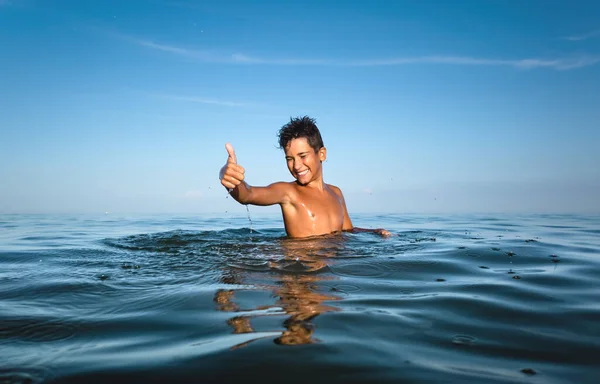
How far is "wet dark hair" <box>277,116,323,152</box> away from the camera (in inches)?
238

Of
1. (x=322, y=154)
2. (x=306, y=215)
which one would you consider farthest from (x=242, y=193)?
(x=322, y=154)

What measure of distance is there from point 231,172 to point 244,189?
78 cm

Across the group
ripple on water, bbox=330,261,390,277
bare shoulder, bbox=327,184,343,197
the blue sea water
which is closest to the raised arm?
the blue sea water

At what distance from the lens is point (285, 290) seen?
2.67 m

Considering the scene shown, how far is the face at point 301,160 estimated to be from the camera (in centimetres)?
591

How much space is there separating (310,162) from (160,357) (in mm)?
4591

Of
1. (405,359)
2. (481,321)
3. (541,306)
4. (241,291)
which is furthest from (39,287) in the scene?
(541,306)

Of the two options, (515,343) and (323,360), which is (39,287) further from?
(515,343)

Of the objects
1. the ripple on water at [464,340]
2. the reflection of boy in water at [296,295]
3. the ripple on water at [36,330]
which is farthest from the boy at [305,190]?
the ripple on water at [464,340]

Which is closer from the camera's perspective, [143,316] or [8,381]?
[8,381]

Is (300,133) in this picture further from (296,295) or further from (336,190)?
(296,295)

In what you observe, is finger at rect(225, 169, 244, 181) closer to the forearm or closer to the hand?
the hand

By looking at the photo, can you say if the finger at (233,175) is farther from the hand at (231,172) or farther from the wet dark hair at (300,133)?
the wet dark hair at (300,133)

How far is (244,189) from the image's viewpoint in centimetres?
438
